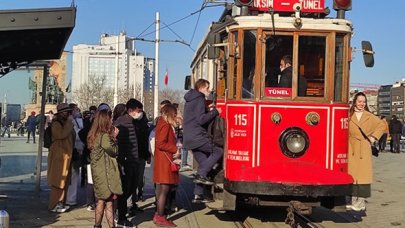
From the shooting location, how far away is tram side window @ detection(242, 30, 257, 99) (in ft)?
26.9

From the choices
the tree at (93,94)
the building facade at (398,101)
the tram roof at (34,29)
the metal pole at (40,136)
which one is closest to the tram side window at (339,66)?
the tram roof at (34,29)

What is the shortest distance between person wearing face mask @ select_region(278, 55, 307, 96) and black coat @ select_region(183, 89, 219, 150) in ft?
3.80

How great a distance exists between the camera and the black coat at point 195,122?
8719 millimetres

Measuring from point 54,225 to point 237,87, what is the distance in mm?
3384

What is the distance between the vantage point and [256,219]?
372 inches

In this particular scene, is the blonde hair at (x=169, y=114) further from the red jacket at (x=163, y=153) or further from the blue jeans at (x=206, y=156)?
the blue jeans at (x=206, y=156)

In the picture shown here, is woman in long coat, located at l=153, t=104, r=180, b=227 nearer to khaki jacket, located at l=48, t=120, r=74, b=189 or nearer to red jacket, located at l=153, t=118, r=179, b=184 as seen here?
red jacket, located at l=153, t=118, r=179, b=184

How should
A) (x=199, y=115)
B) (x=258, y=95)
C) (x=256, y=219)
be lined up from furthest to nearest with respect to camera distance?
(x=256, y=219), (x=199, y=115), (x=258, y=95)

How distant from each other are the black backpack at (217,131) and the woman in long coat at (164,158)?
614 millimetres

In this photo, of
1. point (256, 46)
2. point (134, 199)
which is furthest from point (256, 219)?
point (256, 46)

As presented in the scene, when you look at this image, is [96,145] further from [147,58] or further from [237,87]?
[147,58]

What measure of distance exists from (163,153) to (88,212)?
6.60 ft

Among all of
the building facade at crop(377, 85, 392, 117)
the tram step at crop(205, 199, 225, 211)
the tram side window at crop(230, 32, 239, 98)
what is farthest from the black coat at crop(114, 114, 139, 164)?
the building facade at crop(377, 85, 392, 117)

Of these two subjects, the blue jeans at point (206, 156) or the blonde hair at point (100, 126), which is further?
the blue jeans at point (206, 156)
